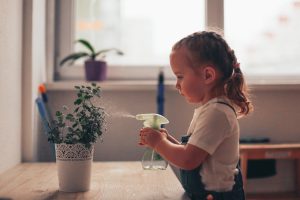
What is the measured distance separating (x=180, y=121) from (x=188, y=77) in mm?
783

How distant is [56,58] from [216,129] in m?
1.13

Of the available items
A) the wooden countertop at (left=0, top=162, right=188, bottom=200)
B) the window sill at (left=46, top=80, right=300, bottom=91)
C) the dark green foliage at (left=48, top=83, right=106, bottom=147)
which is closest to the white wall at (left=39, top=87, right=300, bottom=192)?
the window sill at (left=46, top=80, right=300, bottom=91)

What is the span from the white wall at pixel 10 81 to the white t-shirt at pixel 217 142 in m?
0.62

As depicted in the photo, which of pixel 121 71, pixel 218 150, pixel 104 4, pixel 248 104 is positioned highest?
pixel 104 4

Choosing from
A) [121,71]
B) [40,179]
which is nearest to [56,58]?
[121,71]

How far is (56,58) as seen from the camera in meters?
1.92

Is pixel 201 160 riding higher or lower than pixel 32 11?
lower

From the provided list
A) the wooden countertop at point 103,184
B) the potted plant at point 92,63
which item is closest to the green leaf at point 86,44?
the potted plant at point 92,63

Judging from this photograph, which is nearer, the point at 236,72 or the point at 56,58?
the point at 236,72

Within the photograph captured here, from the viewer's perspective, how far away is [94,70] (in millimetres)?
1790

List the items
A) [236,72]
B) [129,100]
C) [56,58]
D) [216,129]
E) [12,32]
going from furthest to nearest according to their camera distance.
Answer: [56,58]
[129,100]
[12,32]
[236,72]
[216,129]

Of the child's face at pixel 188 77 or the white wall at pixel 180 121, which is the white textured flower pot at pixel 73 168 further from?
the white wall at pixel 180 121

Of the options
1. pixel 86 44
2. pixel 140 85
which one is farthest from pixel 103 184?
pixel 86 44

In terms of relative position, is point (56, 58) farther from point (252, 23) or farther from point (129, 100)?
point (252, 23)
